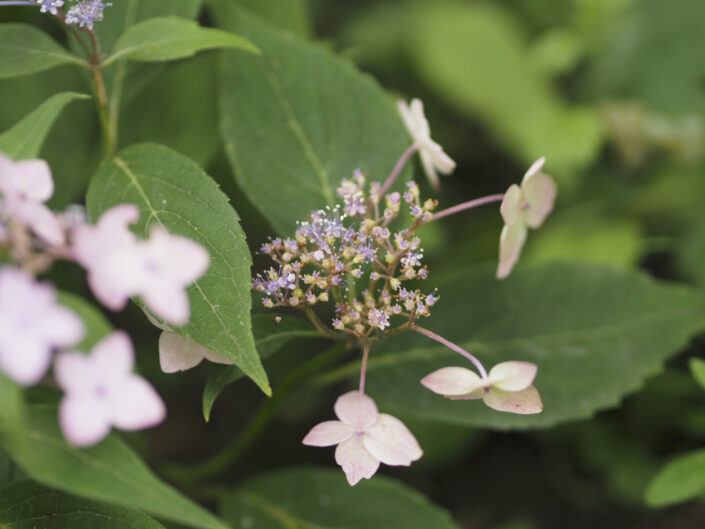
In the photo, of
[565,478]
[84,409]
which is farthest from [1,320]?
[565,478]

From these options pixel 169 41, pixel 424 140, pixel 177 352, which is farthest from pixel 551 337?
pixel 169 41

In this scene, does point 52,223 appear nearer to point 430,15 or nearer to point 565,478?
point 565,478

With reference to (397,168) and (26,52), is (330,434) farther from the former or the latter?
(26,52)

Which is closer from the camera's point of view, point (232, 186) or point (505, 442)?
point (232, 186)

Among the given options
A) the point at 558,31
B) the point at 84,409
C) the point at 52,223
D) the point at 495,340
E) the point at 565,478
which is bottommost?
the point at 565,478

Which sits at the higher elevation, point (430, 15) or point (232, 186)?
point (430, 15)

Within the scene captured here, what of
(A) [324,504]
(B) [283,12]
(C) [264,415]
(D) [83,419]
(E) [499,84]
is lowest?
(A) [324,504]
